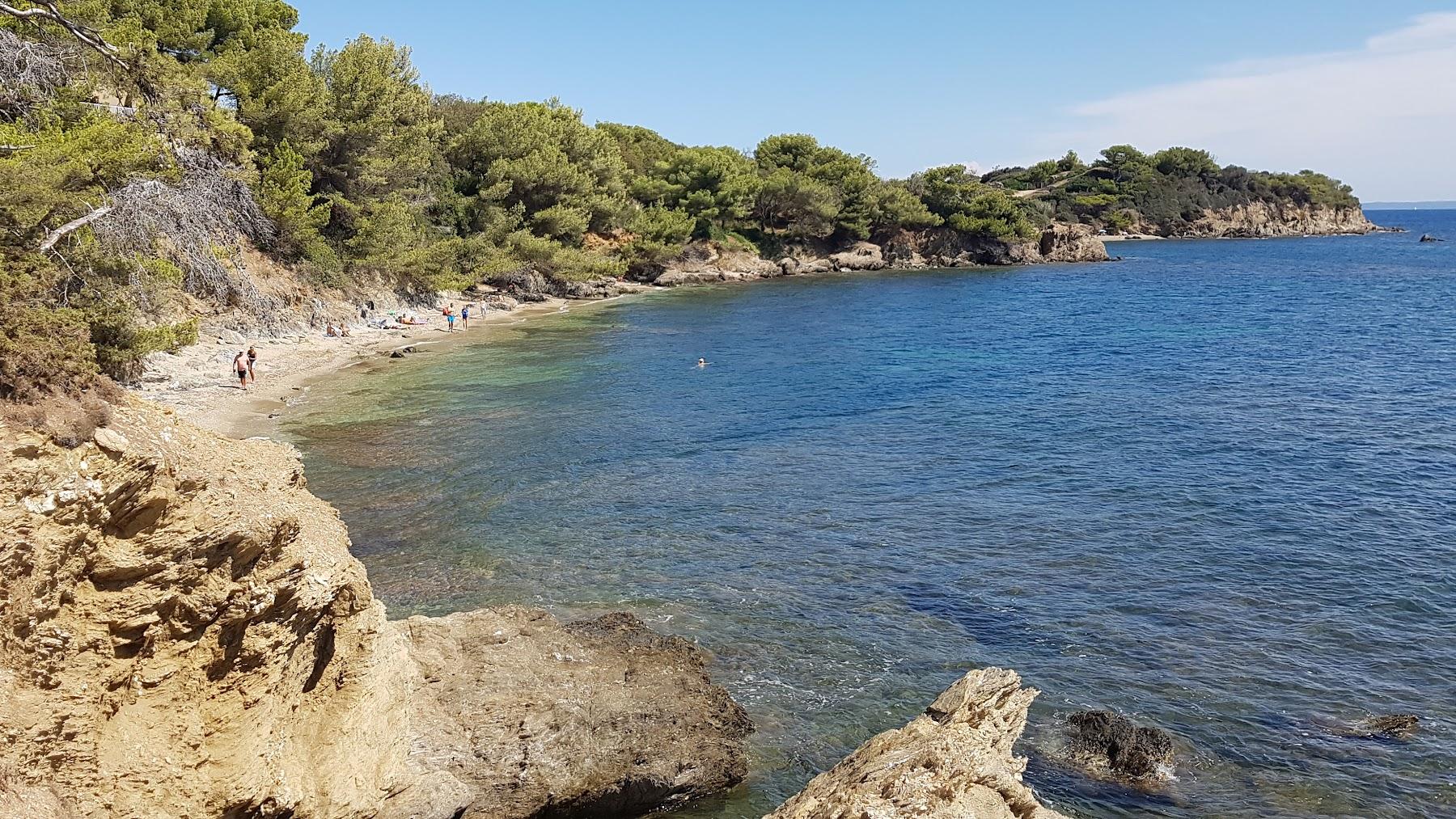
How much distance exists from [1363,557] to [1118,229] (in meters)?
142

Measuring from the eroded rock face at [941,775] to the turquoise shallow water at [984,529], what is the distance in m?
3.72

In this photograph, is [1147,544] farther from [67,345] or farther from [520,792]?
[67,345]

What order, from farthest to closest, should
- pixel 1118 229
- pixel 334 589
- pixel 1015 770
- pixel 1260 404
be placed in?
pixel 1118 229
pixel 1260 404
pixel 334 589
pixel 1015 770

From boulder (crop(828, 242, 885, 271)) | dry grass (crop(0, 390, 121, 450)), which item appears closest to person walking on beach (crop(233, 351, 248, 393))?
dry grass (crop(0, 390, 121, 450))

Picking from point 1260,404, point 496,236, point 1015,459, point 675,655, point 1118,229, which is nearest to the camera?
point 675,655

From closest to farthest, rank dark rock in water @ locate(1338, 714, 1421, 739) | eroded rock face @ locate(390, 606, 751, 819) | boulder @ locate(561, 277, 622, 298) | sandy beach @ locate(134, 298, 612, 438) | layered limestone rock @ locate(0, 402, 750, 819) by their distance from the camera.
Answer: layered limestone rock @ locate(0, 402, 750, 819), eroded rock face @ locate(390, 606, 751, 819), dark rock in water @ locate(1338, 714, 1421, 739), sandy beach @ locate(134, 298, 612, 438), boulder @ locate(561, 277, 622, 298)

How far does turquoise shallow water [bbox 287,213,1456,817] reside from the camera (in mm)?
13023

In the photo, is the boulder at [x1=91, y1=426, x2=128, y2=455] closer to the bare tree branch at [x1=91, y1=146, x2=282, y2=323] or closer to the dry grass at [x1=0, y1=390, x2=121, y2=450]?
the dry grass at [x1=0, y1=390, x2=121, y2=450]

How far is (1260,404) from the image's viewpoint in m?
32.5

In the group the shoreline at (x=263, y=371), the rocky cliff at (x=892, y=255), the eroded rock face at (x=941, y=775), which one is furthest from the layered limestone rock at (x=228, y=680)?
the rocky cliff at (x=892, y=255)

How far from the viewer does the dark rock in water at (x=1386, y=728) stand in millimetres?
12500

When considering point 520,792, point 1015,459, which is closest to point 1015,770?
point 520,792

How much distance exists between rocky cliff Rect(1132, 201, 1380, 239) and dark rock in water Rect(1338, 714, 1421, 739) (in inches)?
5921

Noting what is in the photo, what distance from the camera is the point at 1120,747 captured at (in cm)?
1198
